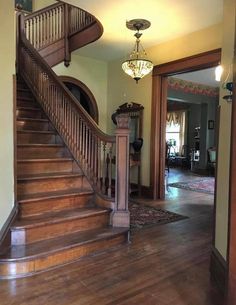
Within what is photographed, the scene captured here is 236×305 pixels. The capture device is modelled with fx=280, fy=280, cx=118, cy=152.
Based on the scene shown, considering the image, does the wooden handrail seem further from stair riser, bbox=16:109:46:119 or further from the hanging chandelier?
the hanging chandelier

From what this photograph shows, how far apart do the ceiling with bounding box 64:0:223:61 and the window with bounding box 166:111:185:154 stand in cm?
771

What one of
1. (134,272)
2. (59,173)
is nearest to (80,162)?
(59,173)

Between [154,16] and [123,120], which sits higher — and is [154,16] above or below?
above

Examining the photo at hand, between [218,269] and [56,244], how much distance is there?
1.49m

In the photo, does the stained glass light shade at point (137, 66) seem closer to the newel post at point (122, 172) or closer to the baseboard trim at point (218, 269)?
the newel post at point (122, 172)

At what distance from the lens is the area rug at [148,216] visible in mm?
3889

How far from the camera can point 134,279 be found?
2.38m

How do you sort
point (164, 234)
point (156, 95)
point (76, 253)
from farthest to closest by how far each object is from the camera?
1. point (156, 95)
2. point (164, 234)
3. point (76, 253)

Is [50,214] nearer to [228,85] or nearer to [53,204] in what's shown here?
[53,204]

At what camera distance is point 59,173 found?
Answer: 3775mm

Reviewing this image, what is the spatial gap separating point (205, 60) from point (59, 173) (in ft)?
9.18

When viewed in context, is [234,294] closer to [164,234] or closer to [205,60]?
[164,234]

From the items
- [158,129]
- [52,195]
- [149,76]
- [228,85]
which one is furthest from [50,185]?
[149,76]

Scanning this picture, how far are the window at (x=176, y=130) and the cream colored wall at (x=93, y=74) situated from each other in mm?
6501
